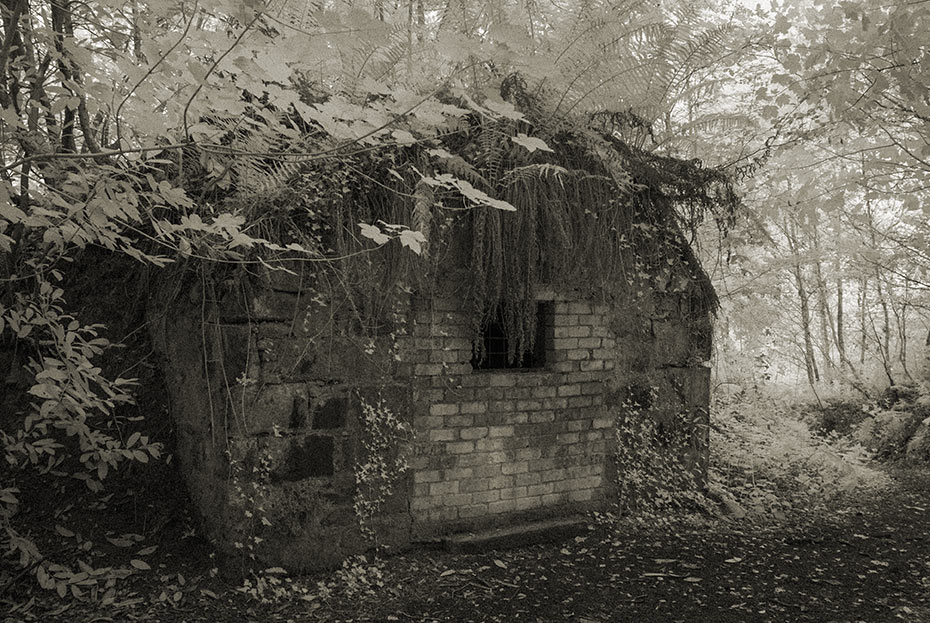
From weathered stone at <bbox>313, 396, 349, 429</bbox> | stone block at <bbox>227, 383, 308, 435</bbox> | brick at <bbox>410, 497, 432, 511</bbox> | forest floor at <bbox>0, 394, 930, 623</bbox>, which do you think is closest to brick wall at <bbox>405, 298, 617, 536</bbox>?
brick at <bbox>410, 497, 432, 511</bbox>

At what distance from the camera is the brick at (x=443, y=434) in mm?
4219

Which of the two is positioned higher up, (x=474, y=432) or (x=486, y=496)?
(x=474, y=432)

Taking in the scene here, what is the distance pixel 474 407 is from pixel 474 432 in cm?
16

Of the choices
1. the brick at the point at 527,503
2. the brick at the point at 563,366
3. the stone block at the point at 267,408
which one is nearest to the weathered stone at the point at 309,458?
the stone block at the point at 267,408

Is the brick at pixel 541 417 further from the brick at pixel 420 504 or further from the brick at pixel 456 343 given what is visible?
the brick at pixel 420 504

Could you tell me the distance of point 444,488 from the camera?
424cm

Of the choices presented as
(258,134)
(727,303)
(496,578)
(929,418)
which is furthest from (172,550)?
(727,303)

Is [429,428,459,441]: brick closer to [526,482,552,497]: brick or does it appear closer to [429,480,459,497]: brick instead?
[429,480,459,497]: brick

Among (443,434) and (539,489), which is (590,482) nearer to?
(539,489)

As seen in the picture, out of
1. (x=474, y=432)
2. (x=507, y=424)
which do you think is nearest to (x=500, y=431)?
(x=507, y=424)

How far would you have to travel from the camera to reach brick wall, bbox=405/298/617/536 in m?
4.21

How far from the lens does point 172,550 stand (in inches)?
150

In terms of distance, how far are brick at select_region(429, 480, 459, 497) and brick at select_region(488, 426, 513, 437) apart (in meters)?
0.39

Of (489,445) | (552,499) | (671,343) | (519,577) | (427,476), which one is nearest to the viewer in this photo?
(519,577)
